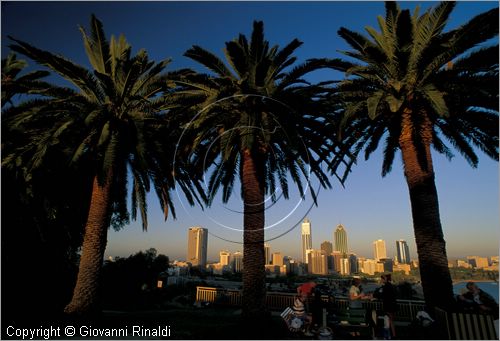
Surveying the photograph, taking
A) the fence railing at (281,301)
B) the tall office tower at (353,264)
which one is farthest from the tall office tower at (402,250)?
the fence railing at (281,301)

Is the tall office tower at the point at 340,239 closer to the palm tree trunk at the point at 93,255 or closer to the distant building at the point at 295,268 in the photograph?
the distant building at the point at 295,268

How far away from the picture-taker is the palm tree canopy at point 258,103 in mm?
12586

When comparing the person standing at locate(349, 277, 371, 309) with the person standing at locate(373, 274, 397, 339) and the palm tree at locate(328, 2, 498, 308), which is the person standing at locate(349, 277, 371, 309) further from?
the palm tree at locate(328, 2, 498, 308)

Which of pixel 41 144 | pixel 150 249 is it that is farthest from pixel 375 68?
pixel 150 249

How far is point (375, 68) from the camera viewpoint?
42.2 ft

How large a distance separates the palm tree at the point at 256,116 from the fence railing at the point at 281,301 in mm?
3726

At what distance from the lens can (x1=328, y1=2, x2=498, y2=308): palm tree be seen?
11.0 metres

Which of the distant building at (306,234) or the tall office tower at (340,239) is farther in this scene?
the tall office tower at (340,239)

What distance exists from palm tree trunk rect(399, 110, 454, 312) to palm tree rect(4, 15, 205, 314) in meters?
9.72

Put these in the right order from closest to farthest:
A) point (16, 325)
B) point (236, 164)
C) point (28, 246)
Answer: point (16, 325) → point (236, 164) → point (28, 246)

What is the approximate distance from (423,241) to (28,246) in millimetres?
18733

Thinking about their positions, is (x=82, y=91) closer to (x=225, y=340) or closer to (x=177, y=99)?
(x=177, y=99)

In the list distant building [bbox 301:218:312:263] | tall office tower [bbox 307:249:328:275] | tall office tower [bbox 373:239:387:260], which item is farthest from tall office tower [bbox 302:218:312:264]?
tall office tower [bbox 373:239:387:260]

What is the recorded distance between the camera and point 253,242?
40.8 ft
